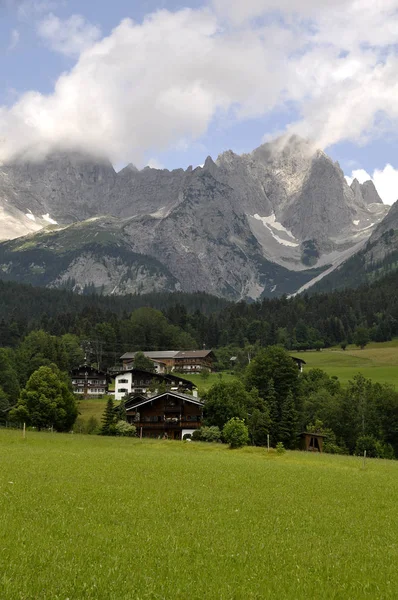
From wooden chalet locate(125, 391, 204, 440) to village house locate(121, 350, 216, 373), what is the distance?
67.1 meters

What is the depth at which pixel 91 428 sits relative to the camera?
89938 mm

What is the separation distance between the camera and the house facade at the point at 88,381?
142625 mm

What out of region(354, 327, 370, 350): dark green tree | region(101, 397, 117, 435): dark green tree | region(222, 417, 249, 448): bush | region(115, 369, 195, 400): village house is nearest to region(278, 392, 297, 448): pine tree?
region(222, 417, 249, 448): bush

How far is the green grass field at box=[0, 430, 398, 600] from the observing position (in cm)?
1314

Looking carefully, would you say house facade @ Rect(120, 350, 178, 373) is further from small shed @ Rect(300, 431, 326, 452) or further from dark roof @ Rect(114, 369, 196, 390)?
small shed @ Rect(300, 431, 326, 452)

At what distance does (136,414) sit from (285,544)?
8036 cm

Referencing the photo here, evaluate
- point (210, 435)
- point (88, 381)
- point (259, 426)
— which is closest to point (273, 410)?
point (259, 426)

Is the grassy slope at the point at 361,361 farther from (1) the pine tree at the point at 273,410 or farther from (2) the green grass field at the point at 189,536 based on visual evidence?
(2) the green grass field at the point at 189,536

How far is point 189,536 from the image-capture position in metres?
18.0

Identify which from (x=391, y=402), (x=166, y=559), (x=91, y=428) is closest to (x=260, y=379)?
(x=391, y=402)

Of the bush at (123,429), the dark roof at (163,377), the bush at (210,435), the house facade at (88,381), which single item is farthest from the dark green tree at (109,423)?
the house facade at (88,381)

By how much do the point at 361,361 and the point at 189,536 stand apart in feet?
498

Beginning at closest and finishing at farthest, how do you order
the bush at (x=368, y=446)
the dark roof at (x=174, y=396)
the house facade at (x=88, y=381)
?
the bush at (x=368, y=446) → the dark roof at (x=174, y=396) → the house facade at (x=88, y=381)

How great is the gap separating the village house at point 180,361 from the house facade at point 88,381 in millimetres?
18705
